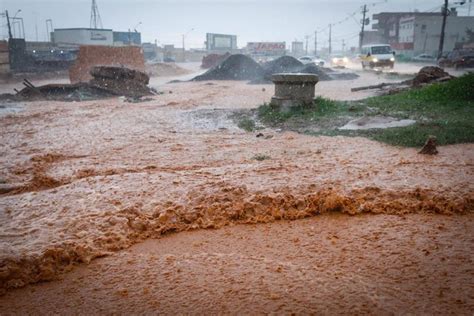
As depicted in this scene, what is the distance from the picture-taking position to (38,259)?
2.79 meters

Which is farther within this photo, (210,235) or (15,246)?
(210,235)

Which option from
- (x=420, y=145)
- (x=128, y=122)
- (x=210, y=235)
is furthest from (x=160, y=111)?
(x=210, y=235)

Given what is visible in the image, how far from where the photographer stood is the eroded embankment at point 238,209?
3123 millimetres

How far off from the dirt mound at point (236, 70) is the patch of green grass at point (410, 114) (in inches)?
715

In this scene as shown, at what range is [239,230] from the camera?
10.9 feet

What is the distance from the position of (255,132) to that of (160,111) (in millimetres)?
4640

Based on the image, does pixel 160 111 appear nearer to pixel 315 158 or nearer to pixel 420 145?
pixel 315 158

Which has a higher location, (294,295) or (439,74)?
(439,74)

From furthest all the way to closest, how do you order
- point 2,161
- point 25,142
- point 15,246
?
point 25,142 → point 2,161 → point 15,246

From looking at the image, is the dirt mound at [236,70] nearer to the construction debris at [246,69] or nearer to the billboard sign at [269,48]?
the construction debris at [246,69]

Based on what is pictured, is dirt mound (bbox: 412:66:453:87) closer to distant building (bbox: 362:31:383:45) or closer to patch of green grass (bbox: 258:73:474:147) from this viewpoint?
patch of green grass (bbox: 258:73:474:147)

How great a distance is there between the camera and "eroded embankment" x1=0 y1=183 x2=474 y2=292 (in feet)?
10.2

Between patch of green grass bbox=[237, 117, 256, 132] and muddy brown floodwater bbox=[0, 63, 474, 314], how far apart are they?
5.52 ft

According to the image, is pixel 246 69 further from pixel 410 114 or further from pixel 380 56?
pixel 410 114
